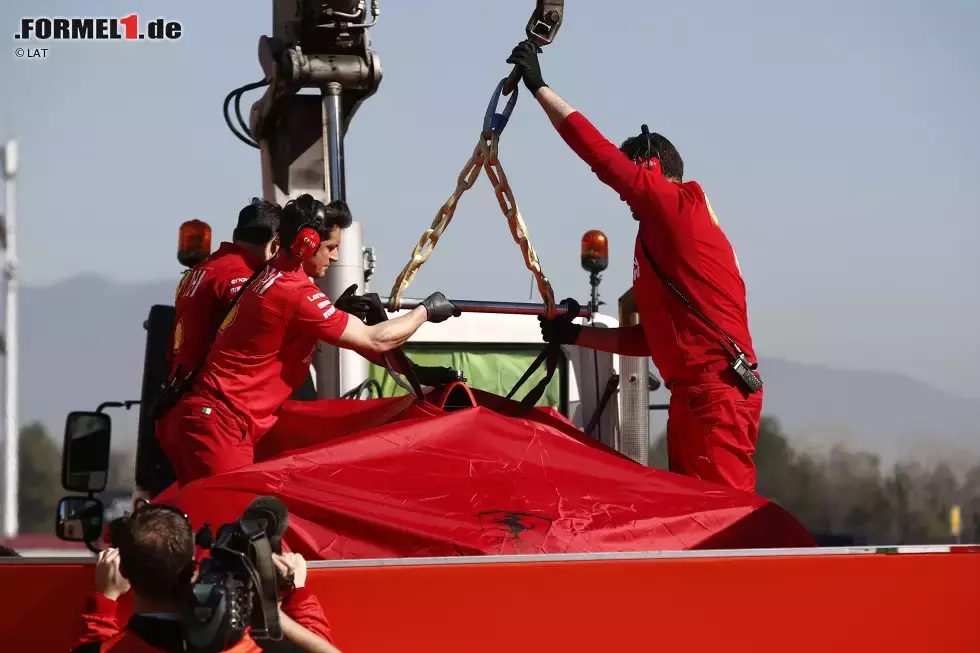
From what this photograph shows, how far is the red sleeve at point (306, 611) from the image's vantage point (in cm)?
305

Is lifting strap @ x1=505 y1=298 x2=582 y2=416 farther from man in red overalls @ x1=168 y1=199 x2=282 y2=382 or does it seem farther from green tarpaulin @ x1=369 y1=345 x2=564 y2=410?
green tarpaulin @ x1=369 y1=345 x2=564 y2=410

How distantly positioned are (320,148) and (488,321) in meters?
1.18

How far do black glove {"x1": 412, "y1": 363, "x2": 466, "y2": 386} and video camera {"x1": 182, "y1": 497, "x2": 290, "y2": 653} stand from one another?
6.17 ft

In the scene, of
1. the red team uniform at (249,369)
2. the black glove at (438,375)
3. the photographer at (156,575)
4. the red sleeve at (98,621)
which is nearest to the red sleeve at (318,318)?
the red team uniform at (249,369)

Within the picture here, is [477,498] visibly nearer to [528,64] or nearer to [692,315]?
[692,315]

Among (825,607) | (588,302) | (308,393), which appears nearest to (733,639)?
(825,607)

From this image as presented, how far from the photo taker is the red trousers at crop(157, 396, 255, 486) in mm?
4758

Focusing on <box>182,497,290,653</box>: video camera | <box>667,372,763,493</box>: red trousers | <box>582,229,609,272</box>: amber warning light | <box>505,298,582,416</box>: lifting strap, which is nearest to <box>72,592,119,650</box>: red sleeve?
Result: <box>182,497,290,653</box>: video camera

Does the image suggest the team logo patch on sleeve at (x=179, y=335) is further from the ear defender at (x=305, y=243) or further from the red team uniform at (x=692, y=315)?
the red team uniform at (x=692, y=315)

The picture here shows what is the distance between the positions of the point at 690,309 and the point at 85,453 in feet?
6.90

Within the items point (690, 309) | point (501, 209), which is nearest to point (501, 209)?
point (501, 209)

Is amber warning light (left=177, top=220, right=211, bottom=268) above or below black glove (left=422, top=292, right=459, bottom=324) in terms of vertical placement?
above

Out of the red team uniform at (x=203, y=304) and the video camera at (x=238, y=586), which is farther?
the red team uniform at (x=203, y=304)

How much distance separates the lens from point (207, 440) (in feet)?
15.6
